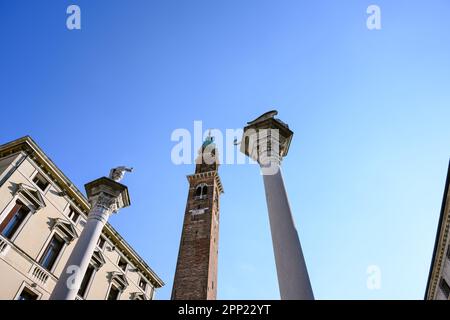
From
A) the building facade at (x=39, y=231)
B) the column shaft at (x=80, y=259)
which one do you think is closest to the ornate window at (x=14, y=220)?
the building facade at (x=39, y=231)

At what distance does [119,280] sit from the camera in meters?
19.7

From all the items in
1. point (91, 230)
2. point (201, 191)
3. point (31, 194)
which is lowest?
point (91, 230)

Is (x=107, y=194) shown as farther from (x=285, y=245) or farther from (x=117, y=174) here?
(x=285, y=245)

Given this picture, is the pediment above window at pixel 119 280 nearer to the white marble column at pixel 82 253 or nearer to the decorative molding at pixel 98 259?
the decorative molding at pixel 98 259

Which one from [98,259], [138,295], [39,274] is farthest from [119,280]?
[39,274]

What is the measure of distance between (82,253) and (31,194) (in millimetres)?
10636

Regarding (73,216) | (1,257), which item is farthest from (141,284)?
(1,257)

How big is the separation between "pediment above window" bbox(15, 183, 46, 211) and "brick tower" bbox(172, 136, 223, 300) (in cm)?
1617

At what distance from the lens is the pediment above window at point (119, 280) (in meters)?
19.2

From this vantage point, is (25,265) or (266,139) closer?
(266,139)

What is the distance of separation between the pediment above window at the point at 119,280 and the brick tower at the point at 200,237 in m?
8.34
